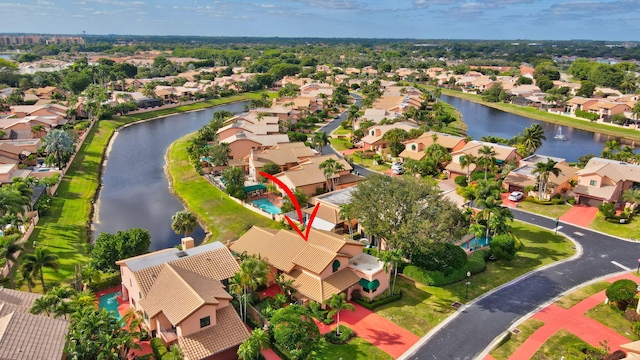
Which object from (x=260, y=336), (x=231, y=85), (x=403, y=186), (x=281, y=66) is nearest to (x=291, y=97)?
(x=231, y=85)

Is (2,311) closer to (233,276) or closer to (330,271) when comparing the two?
(233,276)

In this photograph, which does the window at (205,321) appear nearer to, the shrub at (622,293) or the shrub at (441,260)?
the shrub at (441,260)

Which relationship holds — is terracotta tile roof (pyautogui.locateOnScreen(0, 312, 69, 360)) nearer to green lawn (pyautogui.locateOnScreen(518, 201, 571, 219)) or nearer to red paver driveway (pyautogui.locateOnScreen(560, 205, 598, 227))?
green lawn (pyautogui.locateOnScreen(518, 201, 571, 219))

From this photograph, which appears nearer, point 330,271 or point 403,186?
point 330,271

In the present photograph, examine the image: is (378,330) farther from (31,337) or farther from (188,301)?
(31,337)

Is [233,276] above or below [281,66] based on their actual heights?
below

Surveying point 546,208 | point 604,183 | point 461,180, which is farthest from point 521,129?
point 546,208

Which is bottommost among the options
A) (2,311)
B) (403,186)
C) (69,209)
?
(69,209)
